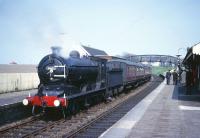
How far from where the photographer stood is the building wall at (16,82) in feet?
81.0

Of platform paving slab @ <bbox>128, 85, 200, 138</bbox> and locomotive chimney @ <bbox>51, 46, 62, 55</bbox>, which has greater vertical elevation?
locomotive chimney @ <bbox>51, 46, 62, 55</bbox>

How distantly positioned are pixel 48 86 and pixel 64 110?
1.28 metres

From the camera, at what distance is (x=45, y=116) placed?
14.9 meters

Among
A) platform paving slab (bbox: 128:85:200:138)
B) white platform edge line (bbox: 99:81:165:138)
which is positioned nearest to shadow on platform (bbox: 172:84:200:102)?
platform paving slab (bbox: 128:85:200:138)

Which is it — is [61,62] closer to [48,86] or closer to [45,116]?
[48,86]

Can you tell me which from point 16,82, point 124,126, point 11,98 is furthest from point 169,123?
point 16,82

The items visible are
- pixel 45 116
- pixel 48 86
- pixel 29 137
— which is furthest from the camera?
pixel 45 116

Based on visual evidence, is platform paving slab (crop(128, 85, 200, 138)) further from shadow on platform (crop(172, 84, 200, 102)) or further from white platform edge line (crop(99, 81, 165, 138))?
shadow on platform (crop(172, 84, 200, 102))

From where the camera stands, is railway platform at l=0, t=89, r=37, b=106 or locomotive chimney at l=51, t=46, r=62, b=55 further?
railway platform at l=0, t=89, r=37, b=106

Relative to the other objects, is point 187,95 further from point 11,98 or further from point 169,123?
point 11,98

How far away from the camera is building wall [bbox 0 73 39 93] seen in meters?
24.7

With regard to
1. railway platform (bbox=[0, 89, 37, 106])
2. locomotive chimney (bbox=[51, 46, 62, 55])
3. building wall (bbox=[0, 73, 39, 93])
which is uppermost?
locomotive chimney (bbox=[51, 46, 62, 55])

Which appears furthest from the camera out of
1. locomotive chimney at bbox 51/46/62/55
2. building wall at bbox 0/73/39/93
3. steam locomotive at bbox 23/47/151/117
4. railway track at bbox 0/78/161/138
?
building wall at bbox 0/73/39/93

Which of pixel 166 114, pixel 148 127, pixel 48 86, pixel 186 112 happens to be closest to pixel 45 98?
pixel 48 86
